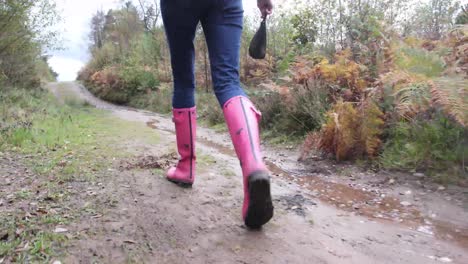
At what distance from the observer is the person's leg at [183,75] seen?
1849 mm

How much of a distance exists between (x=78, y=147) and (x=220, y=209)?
2358mm

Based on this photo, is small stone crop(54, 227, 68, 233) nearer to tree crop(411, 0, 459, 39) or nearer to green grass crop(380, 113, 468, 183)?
green grass crop(380, 113, 468, 183)

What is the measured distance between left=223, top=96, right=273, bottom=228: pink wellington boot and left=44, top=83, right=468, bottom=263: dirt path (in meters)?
0.13

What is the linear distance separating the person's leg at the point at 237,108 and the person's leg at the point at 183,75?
123 mm

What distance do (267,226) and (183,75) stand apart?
986mm

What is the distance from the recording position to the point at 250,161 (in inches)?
59.4

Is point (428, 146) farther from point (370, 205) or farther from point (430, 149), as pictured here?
point (370, 205)

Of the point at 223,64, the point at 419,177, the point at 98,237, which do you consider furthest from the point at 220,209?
the point at 419,177

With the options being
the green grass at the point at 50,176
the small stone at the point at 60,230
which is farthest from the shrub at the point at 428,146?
the small stone at the point at 60,230

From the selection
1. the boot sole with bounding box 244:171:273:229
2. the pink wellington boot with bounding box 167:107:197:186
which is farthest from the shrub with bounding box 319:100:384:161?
the boot sole with bounding box 244:171:273:229

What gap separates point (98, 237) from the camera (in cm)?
156

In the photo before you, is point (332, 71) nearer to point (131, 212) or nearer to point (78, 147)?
point (78, 147)

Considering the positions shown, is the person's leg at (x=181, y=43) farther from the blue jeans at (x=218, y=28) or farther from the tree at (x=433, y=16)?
the tree at (x=433, y=16)

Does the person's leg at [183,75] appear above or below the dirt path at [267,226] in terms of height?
above
